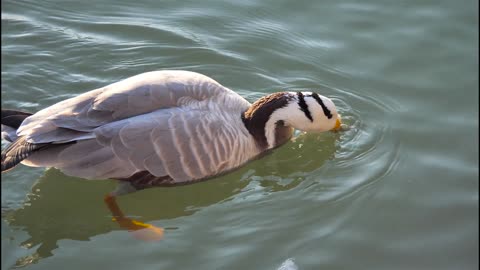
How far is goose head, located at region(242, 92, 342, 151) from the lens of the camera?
23.2ft

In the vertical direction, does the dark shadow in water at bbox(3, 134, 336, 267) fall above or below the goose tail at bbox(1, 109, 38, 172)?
below

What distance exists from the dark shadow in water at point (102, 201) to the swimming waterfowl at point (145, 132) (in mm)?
129

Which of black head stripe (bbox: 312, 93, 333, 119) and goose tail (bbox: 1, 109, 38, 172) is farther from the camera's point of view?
black head stripe (bbox: 312, 93, 333, 119)

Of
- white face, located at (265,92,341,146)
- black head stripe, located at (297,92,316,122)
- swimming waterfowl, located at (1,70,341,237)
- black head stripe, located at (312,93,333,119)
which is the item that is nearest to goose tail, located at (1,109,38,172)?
swimming waterfowl, located at (1,70,341,237)

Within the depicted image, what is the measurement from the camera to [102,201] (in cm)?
662

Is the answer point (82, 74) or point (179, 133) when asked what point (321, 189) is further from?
point (82, 74)

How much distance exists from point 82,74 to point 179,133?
198cm

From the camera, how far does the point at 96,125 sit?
20.6 ft

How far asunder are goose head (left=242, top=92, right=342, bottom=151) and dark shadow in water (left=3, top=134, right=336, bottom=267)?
24 cm

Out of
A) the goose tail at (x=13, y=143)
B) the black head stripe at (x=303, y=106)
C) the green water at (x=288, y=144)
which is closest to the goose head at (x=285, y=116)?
the black head stripe at (x=303, y=106)

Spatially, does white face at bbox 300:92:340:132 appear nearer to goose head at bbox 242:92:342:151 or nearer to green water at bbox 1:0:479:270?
goose head at bbox 242:92:342:151

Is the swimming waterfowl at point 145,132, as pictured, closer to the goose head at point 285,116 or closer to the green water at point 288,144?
the goose head at point 285,116

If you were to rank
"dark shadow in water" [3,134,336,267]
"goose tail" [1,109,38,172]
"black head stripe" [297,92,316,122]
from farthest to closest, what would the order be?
"black head stripe" [297,92,316,122], "dark shadow in water" [3,134,336,267], "goose tail" [1,109,38,172]

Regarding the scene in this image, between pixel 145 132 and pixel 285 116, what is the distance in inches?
58.2
